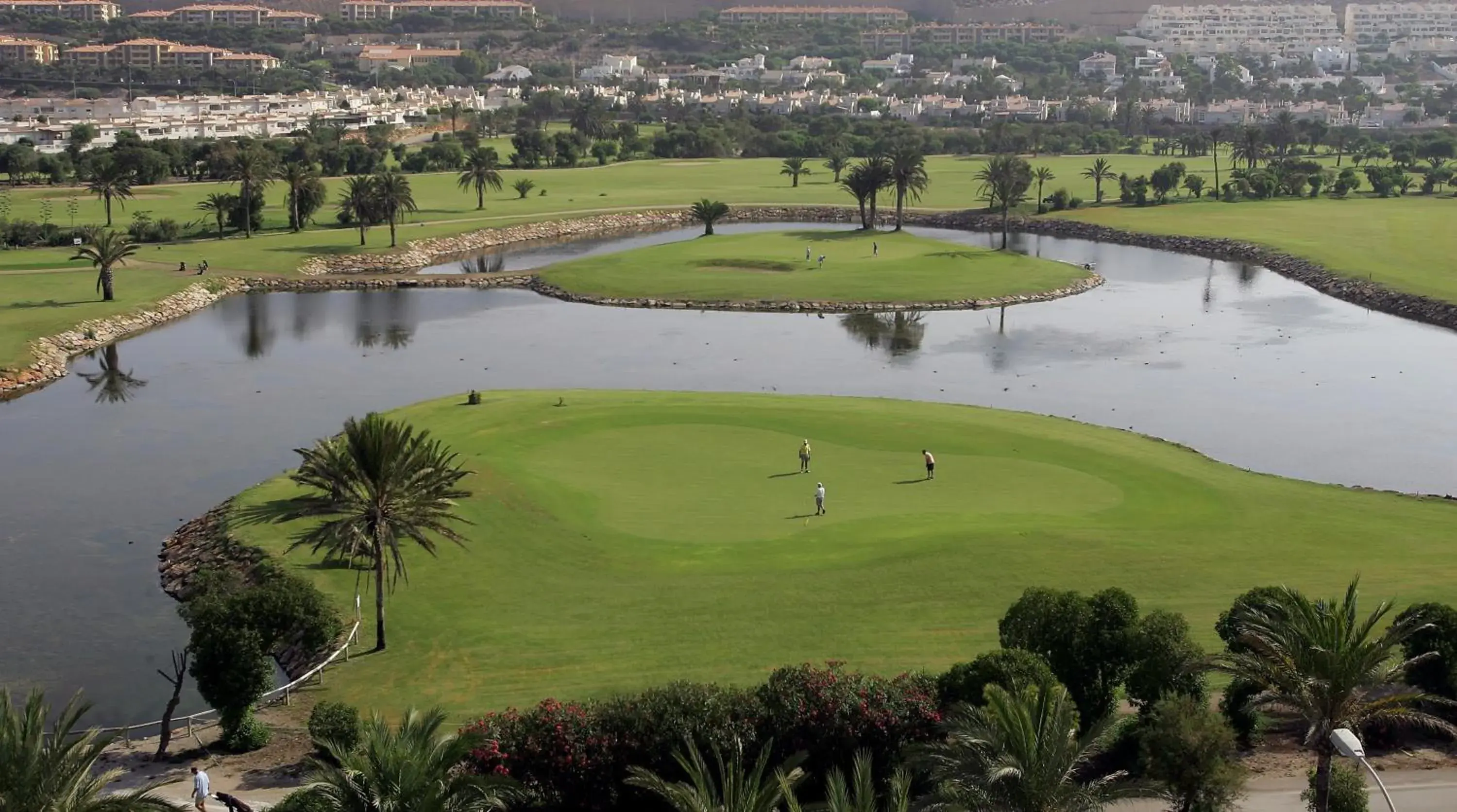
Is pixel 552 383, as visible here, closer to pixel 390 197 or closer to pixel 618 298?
pixel 618 298

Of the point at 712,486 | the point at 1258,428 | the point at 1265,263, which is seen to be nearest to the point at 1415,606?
the point at 712,486

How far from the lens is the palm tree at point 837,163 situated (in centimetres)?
14212

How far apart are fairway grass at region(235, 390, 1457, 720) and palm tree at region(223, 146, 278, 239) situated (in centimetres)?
5487

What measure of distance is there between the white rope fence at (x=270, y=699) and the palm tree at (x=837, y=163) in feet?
349

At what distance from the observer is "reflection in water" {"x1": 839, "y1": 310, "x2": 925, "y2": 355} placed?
248ft

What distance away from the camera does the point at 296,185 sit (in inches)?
4090

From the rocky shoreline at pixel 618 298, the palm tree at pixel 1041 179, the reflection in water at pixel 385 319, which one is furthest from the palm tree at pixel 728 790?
the palm tree at pixel 1041 179

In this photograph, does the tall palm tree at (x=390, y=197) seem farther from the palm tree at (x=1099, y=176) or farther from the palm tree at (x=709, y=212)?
the palm tree at (x=1099, y=176)

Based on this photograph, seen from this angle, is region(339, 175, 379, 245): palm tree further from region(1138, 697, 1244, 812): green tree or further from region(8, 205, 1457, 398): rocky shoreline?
region(1138, 697, 1244, 812): green tree

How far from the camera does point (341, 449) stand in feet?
106

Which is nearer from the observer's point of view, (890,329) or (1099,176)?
(890,329)

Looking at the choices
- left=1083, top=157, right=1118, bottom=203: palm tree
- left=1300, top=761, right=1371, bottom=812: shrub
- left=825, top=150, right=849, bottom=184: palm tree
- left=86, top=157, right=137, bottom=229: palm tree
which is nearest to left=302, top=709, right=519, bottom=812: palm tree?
left=1300, top=761, right=1371, bottom=812: shrub

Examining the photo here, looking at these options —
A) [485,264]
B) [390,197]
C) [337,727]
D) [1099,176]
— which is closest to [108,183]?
[390,197]

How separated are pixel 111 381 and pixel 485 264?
3859 cm
